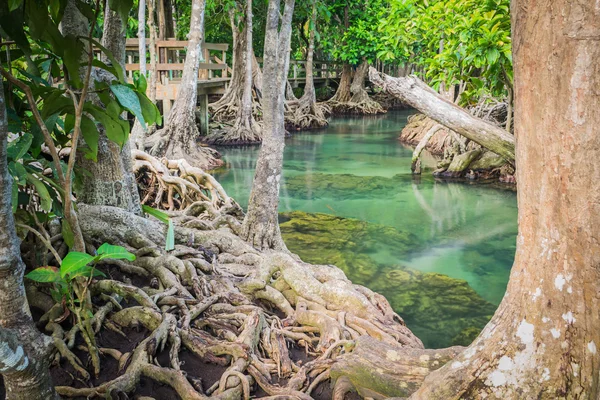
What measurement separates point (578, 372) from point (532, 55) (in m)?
1.03

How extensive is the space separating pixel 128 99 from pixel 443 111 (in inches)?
223

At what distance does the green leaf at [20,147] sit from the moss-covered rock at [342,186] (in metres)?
6.87

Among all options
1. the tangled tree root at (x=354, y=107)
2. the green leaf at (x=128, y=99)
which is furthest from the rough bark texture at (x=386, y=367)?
the tangled tree root at (x=354, y=107)

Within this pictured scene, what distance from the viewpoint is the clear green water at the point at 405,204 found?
5.88m

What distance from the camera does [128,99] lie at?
1709mm

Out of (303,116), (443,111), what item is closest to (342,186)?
(443,111)

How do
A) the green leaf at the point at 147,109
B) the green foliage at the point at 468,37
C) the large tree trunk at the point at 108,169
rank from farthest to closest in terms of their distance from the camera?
the green foliage at the point at 468,37 → the large tree trunk at the point at 108,169 → the green leaf at the point at 147,109

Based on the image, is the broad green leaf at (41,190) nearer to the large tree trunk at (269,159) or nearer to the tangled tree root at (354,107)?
the large tree trunk at (269,159)

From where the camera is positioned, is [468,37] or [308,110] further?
[308,110]

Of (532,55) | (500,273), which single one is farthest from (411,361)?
(500,273)

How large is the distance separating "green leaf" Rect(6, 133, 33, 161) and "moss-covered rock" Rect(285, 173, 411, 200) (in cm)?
687

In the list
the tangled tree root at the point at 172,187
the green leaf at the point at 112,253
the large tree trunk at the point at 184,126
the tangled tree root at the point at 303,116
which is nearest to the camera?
the green leaf at the point at 112,253

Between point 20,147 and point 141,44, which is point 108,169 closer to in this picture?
point 20,147

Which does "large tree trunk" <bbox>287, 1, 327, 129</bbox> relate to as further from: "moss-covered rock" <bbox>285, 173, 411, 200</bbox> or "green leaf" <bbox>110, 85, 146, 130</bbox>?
"green leaf" <bbox>110, 85, 146, 130</bbox>
